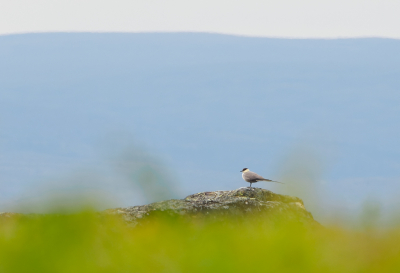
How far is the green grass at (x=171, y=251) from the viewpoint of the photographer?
173cm

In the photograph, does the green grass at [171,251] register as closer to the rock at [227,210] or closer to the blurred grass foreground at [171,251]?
the blurred grass foreground at [171,251]

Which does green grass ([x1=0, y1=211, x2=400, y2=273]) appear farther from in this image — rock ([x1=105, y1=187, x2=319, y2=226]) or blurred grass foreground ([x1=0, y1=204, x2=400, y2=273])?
rock ([x1=105, y1=187, x2=319, y2=226])

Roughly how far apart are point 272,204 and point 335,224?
4744mm

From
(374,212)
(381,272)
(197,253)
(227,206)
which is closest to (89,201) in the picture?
(197,253)

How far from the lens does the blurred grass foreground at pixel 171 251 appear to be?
1729 millimetres

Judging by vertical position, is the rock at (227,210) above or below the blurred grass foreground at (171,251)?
below

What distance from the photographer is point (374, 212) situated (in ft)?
8.97

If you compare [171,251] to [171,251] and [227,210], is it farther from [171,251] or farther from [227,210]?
[227,210]

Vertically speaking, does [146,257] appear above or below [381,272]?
above

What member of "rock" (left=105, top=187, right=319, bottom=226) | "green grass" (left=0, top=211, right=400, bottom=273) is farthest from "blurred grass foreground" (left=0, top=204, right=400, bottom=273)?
"rock" (left=105, top=187, right=319, bottom=226)

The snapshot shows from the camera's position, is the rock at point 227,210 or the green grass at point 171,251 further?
the rock at point 227,210

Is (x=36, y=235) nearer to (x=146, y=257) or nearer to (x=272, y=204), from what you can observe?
(x=146, y=257)

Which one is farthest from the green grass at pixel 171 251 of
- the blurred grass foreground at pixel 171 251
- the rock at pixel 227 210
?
the rock at pixel 227 210

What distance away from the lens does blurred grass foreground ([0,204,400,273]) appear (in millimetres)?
1729
